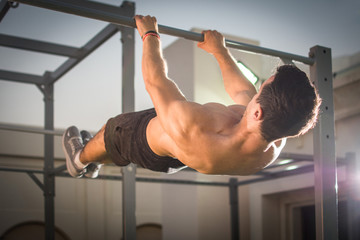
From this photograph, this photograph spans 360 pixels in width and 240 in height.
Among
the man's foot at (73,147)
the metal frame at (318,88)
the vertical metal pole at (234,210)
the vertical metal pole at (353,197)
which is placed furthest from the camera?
the vertical metal pole at (234,210)

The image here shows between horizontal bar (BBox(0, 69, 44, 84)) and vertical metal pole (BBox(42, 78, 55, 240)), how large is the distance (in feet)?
0.30

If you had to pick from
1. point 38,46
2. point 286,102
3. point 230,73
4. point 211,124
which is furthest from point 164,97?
point 38,46

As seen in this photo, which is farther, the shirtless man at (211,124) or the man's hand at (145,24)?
the man's hand at (145,24)

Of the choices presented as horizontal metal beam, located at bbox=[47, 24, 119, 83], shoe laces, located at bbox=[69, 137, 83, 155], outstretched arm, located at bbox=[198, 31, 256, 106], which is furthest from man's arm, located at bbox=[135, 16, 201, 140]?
horizontal metal beam, located at bbox=[47, 24, 119, 83]

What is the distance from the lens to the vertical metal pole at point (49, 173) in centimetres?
421

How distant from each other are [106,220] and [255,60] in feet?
10.0

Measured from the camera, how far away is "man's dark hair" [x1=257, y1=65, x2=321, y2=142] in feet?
5.87

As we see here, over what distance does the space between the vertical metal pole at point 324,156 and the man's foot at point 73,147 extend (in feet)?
4.44

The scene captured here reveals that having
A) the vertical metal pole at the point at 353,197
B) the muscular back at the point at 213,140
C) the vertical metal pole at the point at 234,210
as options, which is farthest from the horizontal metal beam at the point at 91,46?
the vertical metal pole at the point at 353,197

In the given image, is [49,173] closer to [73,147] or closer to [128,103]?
[73,147]

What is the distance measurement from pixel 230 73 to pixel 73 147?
105cm

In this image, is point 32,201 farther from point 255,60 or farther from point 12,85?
point 255,60

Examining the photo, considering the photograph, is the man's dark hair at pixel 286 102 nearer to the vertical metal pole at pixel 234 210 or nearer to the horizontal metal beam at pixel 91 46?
the horizontal metal beam at pixel 91 46

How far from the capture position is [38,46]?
12.7ft
